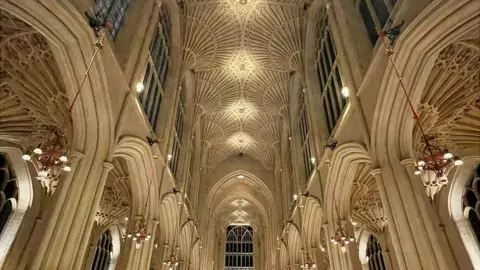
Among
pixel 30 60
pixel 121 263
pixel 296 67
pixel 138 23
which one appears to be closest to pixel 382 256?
pixel 296 67

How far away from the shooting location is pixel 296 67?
16812 mm

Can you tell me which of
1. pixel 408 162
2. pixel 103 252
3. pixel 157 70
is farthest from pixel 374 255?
pixel 157 70

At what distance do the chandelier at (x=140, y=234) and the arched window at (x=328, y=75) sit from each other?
738 centimetres

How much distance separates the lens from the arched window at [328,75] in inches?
473

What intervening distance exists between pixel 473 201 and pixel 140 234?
11.4 meters

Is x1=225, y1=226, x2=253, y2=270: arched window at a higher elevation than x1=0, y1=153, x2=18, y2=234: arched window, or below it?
higher

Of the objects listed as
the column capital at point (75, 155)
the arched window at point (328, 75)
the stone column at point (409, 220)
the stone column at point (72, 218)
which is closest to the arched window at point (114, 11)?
the column capital at point (75, 155)

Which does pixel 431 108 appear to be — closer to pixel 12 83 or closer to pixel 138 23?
pixel 138 23

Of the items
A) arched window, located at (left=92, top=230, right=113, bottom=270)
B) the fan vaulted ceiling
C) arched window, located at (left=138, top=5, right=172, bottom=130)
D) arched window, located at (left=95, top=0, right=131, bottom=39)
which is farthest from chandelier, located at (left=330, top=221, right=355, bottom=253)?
arched window, located at (left=92, top=230, right=113, bottom=270)

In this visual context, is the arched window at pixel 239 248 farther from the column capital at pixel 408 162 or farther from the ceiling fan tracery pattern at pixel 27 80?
the column capital at pixel 408 162

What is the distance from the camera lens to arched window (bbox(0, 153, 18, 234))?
12.7 m

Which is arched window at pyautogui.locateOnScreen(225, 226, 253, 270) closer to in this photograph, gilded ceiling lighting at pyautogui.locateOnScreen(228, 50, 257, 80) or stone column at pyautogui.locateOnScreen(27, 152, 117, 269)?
gilded ceiling lighting at pyautogui.locateOnScreen(228, 50, 257, 80)

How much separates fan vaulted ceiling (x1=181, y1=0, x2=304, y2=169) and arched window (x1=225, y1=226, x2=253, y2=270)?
988cm

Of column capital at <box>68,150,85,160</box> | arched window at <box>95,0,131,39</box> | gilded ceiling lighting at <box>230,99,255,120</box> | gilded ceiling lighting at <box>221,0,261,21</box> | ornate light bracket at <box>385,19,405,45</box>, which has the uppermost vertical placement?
gilded ceiling lighting at <box>221,0,261,21</box>
